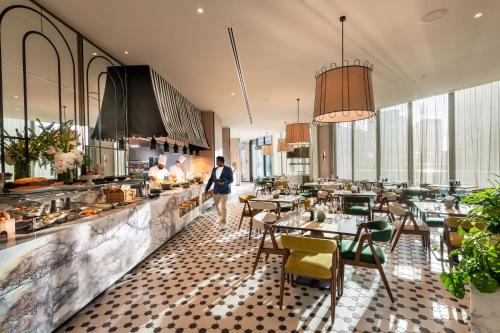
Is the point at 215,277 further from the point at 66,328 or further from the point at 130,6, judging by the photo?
the point at 130,6

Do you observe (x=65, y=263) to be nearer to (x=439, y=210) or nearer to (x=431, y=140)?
(x=439, y=210)

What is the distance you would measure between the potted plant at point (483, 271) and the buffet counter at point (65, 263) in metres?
3.07

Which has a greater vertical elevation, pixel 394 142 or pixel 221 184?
pixel 394 142

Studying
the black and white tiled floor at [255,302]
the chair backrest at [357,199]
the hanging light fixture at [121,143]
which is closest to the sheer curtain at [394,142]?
the chair backrest at [357,199]

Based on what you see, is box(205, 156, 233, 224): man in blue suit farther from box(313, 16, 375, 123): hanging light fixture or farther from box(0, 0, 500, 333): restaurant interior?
box(313, 16, 375, 123): hanging light fixture

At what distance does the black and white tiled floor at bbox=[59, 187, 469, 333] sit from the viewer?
2.41m

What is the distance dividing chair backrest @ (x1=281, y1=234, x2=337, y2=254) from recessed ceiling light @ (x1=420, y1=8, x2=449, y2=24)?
354cm

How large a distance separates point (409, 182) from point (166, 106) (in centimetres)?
909

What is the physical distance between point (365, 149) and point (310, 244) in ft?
30.5

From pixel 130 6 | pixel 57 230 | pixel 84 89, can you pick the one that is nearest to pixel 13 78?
pixel 84 89

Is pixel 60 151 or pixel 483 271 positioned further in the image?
pixel 60 151

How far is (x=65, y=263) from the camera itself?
7.59 ft

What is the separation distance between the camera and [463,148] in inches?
293

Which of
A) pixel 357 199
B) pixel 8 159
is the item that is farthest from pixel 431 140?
pixel 8 159
